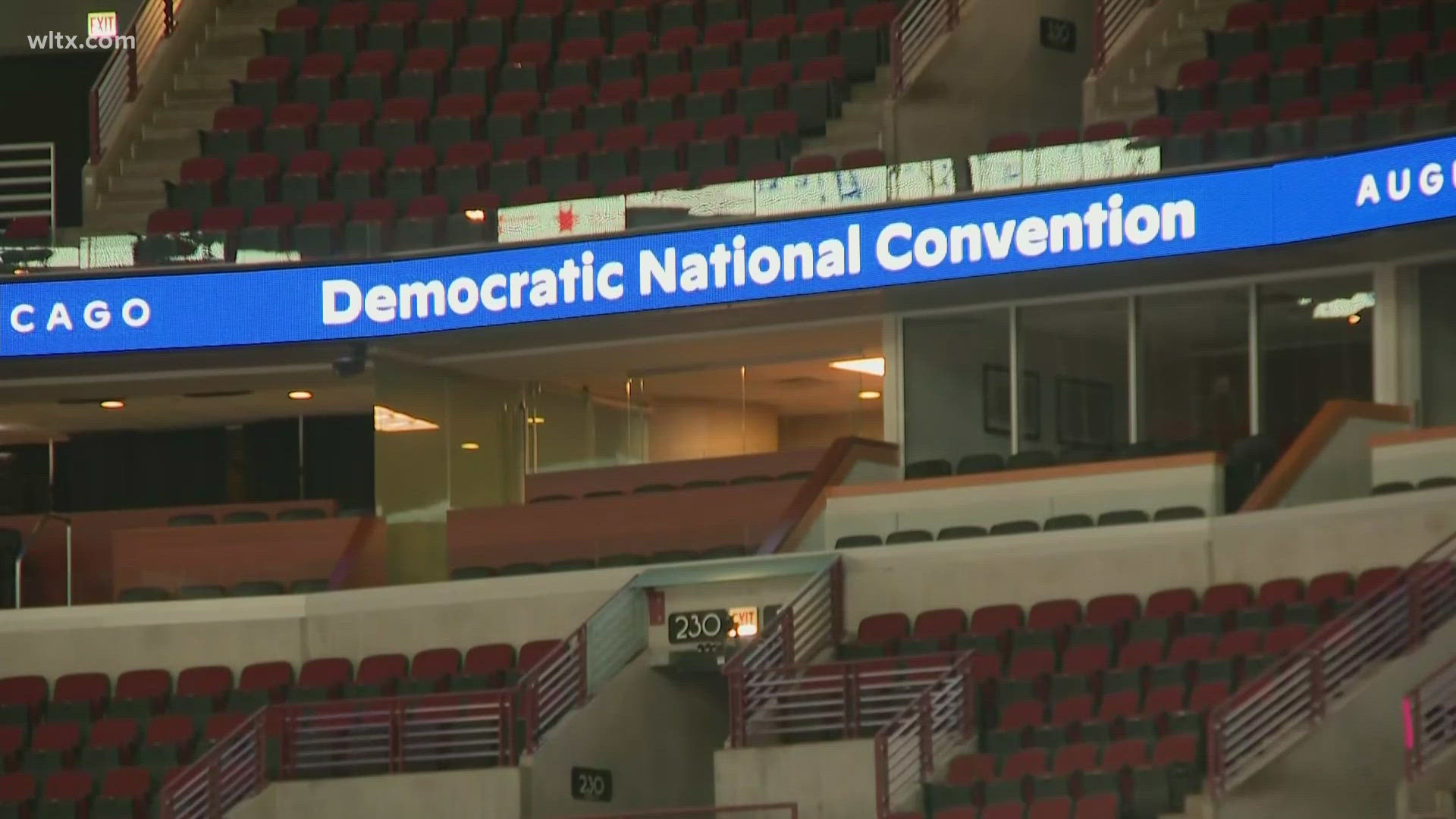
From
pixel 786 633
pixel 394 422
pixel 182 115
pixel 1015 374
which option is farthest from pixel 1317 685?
pixel 182 115

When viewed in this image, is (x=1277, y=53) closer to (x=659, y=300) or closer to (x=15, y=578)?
(x=659, y=300)

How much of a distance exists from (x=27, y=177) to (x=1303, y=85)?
13667mm

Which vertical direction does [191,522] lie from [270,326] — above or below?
below

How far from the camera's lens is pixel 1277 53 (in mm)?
23609

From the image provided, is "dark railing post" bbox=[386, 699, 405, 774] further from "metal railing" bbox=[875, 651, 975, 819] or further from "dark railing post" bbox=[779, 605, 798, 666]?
"metal railing" bbox=[875, 651, 975, 819]

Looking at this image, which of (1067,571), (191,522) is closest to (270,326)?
(191,522)

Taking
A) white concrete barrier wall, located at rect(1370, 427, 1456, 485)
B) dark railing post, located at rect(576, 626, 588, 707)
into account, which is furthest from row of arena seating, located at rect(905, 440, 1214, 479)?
dark railing post, located at rect(576, 626, 588, 707)

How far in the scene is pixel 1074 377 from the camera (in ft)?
73.6

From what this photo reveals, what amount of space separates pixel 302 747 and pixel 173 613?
12.0 ft

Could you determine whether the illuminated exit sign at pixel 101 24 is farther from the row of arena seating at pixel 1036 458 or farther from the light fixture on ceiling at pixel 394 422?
the row of arena seating at pixel 1036 458

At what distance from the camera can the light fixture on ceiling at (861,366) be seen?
24.5 meters

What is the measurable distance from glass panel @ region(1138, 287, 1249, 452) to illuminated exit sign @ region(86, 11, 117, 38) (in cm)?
1271

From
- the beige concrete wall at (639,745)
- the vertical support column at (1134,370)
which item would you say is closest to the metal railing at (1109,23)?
the vertical support column at (1134,370)

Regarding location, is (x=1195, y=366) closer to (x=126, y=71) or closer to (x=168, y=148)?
(x=168, y=148)
